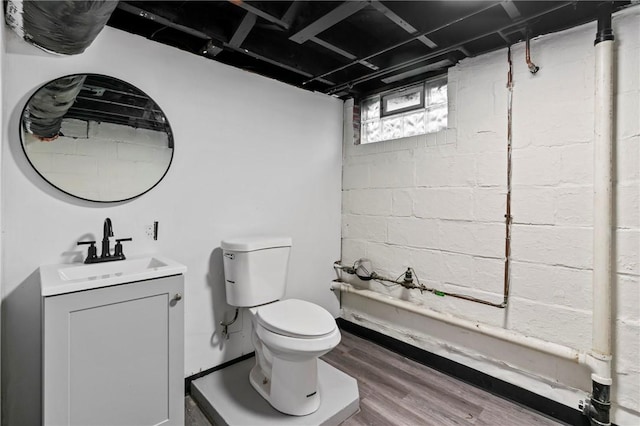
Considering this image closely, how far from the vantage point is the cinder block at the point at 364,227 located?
2.52 meters

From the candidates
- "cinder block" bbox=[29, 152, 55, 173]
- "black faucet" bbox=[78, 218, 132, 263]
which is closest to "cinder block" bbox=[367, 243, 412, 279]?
"black faucet" bbox=[78, 218, 132, 263]

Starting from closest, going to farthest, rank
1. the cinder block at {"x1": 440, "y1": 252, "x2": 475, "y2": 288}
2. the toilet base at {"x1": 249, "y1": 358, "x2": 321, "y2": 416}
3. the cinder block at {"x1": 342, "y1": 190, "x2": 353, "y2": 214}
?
1. the toilet base at {"x1": 249, "y1": 358, "x2": 321, "y2": 416}
2. the cinder block at {"x1": 440, "y1": 252, "x2": 475, "y2": 288}
3. the cinder block at {"x1": 342, "y1": 190, "x2": 353, "y2": 214}

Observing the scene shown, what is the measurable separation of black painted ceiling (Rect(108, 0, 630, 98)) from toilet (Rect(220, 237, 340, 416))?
121 centimetres

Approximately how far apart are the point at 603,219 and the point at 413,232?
3.49 ft

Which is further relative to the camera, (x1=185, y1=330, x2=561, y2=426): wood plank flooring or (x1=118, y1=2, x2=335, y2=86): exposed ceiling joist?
(x1=185, y1=330, x2=561, y2=426): wood plank flooring

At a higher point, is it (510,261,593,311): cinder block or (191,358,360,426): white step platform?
(510,261,593,311): cinder block

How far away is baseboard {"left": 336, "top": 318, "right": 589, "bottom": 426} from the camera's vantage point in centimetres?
168

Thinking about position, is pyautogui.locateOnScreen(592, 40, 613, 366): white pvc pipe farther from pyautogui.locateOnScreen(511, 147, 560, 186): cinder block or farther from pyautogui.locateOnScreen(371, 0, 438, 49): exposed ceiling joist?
pyautogui.locateOnScreen(371, 0, 438, 49): exposed ceiling joist

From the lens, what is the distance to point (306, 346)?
4.97 feet

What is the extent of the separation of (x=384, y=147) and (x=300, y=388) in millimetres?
1794

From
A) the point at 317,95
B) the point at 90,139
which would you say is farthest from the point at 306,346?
the point at 317,95

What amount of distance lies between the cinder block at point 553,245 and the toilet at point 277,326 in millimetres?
1183

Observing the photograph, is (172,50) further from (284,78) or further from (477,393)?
(477,393)

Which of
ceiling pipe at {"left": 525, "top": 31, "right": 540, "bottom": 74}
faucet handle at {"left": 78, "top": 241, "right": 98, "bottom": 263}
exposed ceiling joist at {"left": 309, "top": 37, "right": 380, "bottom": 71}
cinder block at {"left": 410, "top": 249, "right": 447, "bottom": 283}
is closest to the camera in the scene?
faucet handle at {"left": 78, "top": 241, "right": 98, "bottom": 263}
